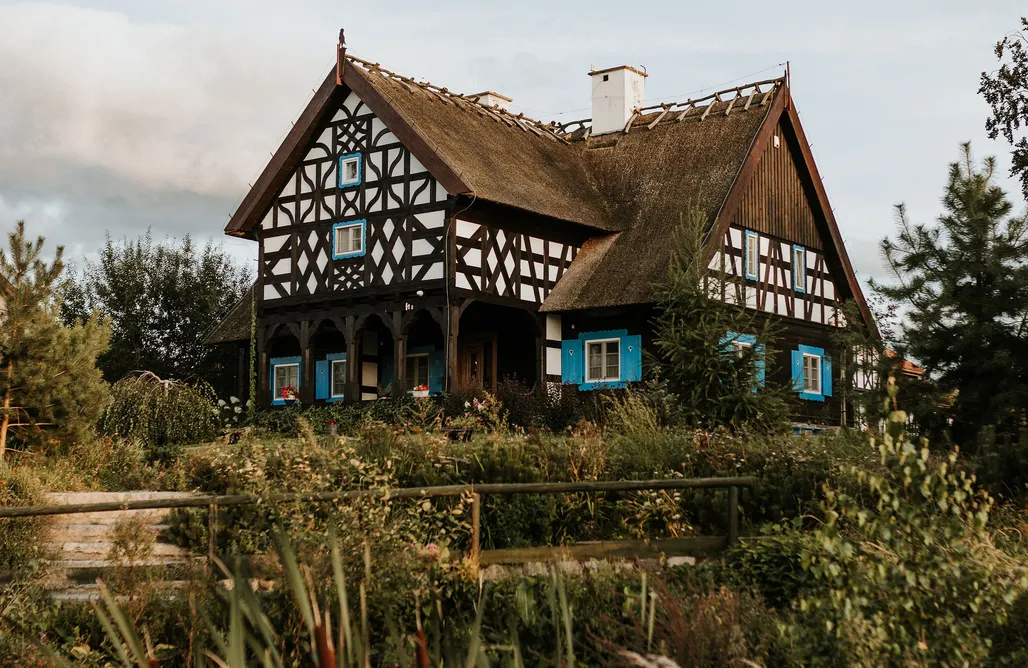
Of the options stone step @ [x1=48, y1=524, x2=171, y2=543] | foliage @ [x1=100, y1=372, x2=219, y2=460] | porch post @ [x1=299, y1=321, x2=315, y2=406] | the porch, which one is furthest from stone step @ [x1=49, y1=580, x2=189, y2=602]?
porch post @ [x1=299, y1=321, x2=315, y2=406]

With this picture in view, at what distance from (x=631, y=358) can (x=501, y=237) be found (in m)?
3.47

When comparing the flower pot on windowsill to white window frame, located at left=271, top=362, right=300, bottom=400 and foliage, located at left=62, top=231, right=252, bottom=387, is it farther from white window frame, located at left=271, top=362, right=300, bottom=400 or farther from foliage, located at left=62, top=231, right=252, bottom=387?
foliage, located at left=62, top=231, right=252, bottom=387

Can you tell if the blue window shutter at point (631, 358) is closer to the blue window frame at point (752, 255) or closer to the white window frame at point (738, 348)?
the blue window frame at point (752, 255)

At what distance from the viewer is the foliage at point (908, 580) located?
5961 millimetres

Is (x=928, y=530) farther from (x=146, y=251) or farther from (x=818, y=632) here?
(x=146, y=251)

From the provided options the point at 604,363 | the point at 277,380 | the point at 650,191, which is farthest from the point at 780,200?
the point at 277,380

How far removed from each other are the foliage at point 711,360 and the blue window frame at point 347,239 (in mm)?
7831

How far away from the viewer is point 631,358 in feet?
77.7

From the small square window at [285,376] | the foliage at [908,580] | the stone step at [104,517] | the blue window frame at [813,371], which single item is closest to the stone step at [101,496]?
the stone step at [104,517]

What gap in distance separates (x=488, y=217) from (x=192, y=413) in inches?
269

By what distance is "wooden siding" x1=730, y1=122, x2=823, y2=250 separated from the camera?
2539 centimetres

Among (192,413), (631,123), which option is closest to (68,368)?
(192,413)

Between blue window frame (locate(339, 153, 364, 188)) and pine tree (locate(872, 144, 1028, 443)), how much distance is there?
12234 millimetres

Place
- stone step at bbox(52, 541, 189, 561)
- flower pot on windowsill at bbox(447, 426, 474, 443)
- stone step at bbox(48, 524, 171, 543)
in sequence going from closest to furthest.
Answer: stone step at bbox(52, 541, 189, 561), stone step at bbox(48, 524, 171, 543), flower pot on windowsill at bbox(447, 426, 474, 443)
